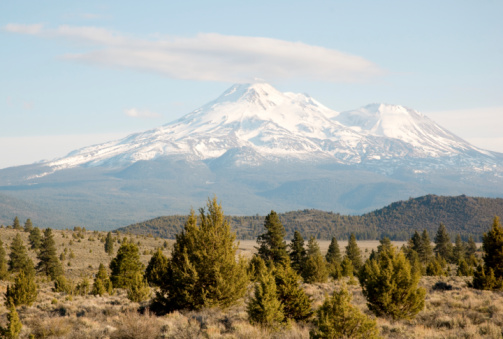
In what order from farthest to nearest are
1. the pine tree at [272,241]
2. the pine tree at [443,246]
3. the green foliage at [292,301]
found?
A: the pine tree at [443,246]
the pine tree at [272,241]
the green foliage at [292,301]

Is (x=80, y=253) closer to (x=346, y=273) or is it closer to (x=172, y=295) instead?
(x=346, y=273)

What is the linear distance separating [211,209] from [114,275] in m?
21.3

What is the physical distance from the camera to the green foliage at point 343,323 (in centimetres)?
1511

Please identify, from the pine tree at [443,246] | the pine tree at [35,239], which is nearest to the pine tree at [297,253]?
the pine tree at [35,239]

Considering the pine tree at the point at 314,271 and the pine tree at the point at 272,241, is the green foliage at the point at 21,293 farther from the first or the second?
the pine tree at the point at 314,271

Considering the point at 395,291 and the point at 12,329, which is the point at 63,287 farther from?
the point at 395,291

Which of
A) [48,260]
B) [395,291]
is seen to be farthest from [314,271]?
[48,260]

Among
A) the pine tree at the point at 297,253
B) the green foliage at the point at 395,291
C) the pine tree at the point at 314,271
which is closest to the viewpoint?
the green foliage at the point at 395,291

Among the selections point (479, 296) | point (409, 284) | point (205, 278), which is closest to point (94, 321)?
point (205, 278)

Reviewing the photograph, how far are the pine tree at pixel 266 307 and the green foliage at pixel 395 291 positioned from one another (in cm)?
488

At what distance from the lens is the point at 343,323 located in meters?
15.3

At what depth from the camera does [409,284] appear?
2131 centimetres

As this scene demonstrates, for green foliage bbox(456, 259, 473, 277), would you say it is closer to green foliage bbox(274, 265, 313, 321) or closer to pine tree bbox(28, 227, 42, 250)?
green foliage bbox(274, 265, 313, 321)

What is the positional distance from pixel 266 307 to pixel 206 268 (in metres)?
4.00
